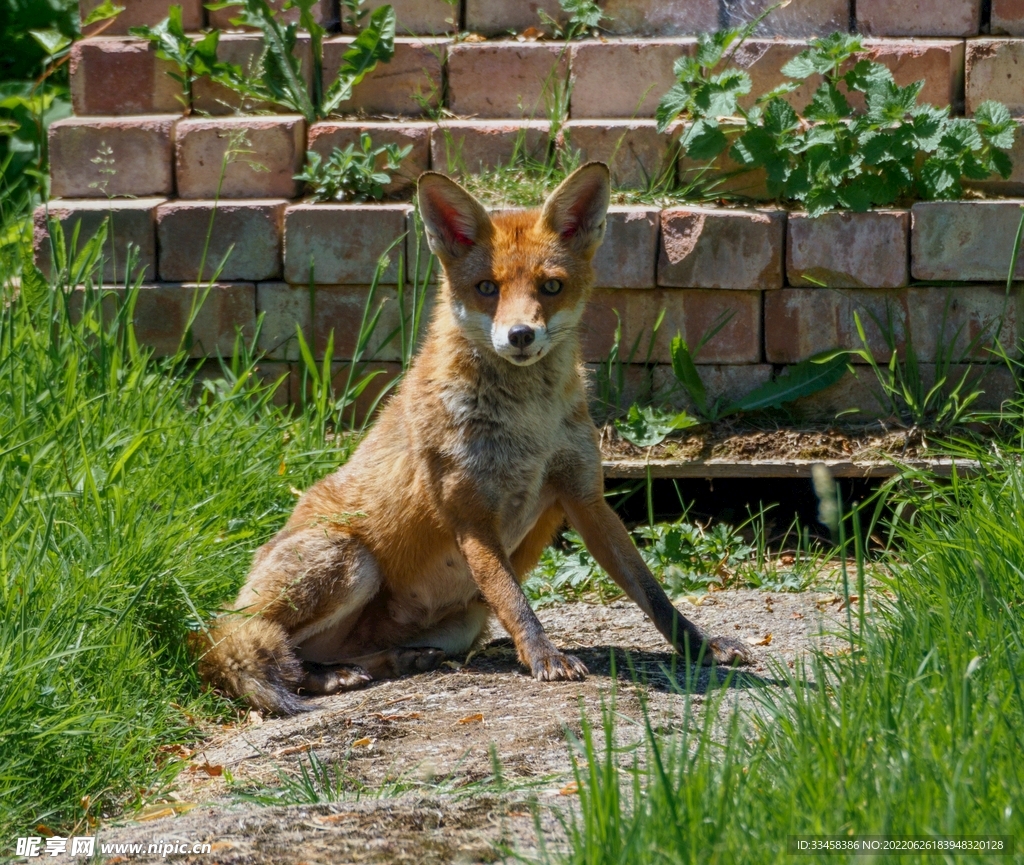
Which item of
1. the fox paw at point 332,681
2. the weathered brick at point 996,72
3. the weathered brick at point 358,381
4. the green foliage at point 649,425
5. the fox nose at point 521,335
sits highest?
the weathered brick at point 996,72

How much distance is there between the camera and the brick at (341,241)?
563 cm

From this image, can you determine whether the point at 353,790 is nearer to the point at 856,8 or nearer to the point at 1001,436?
the point at 1001,436

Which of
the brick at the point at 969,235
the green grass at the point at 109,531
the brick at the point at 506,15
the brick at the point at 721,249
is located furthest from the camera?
the brick at the point at 506,15

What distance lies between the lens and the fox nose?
382cm

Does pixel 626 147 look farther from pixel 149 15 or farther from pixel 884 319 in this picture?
pixel 149 15

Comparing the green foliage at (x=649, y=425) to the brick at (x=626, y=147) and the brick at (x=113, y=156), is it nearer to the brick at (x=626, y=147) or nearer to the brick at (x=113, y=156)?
the brick at (x=626, y=147)

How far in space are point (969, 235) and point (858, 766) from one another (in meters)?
3.83

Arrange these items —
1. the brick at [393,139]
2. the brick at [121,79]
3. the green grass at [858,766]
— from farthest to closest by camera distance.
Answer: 1. the brick at [121,79]
2. the brick at [393,139]
3. the green grass at [858,766]

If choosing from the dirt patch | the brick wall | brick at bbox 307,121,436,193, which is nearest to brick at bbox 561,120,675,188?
the brick wall

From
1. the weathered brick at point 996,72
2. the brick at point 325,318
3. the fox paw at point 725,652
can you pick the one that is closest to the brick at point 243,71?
the brick at point 325,318

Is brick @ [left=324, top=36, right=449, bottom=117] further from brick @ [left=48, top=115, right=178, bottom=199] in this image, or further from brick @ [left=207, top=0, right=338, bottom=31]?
brick @ [left=48, top=115, right=178, bottom=199]

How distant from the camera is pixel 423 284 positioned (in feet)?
18.0

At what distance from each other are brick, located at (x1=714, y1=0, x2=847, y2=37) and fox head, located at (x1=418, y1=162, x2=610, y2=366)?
2353mm

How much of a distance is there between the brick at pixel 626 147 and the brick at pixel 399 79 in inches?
32.7
